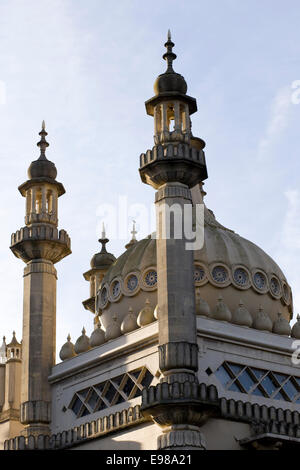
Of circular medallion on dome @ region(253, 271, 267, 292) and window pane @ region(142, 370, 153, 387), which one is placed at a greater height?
circular medallion on dome @ region(253, 271, 267, 292)

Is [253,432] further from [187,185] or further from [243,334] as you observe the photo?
[187,185]

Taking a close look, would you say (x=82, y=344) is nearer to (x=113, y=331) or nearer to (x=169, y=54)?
(x=113, y=331)

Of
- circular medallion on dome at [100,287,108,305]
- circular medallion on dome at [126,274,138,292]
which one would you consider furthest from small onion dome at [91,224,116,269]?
circular medallion on dome at [126,274,138,292]

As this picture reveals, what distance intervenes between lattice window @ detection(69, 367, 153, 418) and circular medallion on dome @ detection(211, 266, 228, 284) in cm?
465

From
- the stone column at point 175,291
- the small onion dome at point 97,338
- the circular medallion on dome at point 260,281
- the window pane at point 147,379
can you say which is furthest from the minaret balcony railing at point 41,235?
the window pane at point 147,379

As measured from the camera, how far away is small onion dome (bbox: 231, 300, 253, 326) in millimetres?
29750

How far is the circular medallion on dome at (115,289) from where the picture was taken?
32594 mm

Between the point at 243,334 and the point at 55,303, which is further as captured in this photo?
the point at 55,303

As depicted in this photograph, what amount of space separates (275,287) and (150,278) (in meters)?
4.39

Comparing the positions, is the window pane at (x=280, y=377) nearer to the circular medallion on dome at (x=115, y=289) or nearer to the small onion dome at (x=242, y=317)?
the small onion dome at (x=242, y=317)

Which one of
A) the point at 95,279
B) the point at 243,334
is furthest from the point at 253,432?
the point at 95,279

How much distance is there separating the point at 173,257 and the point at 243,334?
3335 mm

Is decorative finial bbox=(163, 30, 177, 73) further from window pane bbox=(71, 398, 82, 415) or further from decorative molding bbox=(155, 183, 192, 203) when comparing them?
window pane bbox=(71, 398, 82, 415)
